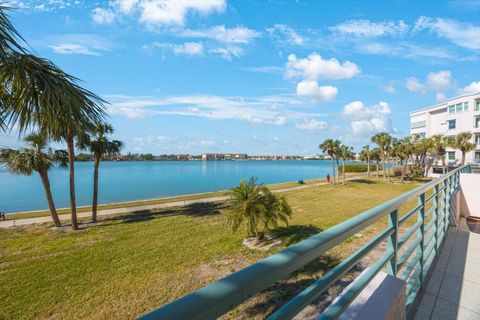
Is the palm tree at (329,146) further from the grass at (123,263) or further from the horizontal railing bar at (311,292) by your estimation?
the horizontal railing bar at (311,292)

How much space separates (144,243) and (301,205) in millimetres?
13520

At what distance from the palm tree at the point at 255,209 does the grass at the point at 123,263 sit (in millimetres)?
1023

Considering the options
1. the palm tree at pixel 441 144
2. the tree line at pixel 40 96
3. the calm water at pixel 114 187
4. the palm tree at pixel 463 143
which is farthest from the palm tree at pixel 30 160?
the palm tree at pixel 463 143

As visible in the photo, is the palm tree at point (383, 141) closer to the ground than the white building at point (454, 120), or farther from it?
closer to the ground

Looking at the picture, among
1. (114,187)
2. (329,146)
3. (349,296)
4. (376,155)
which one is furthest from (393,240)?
(114,187)

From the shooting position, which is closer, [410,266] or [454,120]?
A: [410,266]

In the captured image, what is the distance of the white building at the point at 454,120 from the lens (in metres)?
38.9

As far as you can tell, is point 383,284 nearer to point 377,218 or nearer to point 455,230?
point 377,218

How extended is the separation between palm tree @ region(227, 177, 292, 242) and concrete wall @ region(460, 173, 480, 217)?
20.8 ft

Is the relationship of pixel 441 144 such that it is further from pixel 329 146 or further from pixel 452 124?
pixel 329 146

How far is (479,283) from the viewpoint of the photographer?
3.43m

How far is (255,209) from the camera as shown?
12.0 meters

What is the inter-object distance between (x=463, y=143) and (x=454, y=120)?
6.16m

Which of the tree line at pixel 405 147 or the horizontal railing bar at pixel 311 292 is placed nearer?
the horizontal railing bar at pixel 311 292
